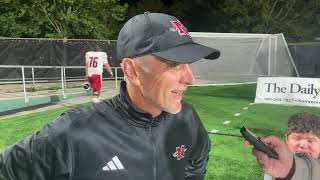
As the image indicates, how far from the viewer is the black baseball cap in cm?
222

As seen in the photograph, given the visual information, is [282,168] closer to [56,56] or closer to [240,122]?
[240,122]

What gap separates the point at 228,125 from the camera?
12.6 meters

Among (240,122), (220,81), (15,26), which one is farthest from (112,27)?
(240,122)

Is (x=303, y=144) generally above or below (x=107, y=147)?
below

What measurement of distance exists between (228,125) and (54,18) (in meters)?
20.8

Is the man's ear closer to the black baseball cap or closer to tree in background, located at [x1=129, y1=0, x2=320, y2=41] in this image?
the black baseball cap

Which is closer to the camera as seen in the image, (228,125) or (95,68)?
(228,125)

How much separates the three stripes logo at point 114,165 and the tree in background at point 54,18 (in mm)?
27962

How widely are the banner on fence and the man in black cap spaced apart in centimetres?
1397

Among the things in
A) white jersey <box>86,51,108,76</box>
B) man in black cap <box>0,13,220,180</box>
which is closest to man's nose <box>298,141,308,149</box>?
man in black cap <box>0,13,220,180</box>

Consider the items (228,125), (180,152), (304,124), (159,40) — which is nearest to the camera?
(159,40)

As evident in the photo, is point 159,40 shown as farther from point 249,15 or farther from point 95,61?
point 249,15

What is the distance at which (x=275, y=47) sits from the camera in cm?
2297

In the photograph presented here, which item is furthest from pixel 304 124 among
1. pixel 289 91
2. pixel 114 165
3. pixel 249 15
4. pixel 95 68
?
pixel 249 15
